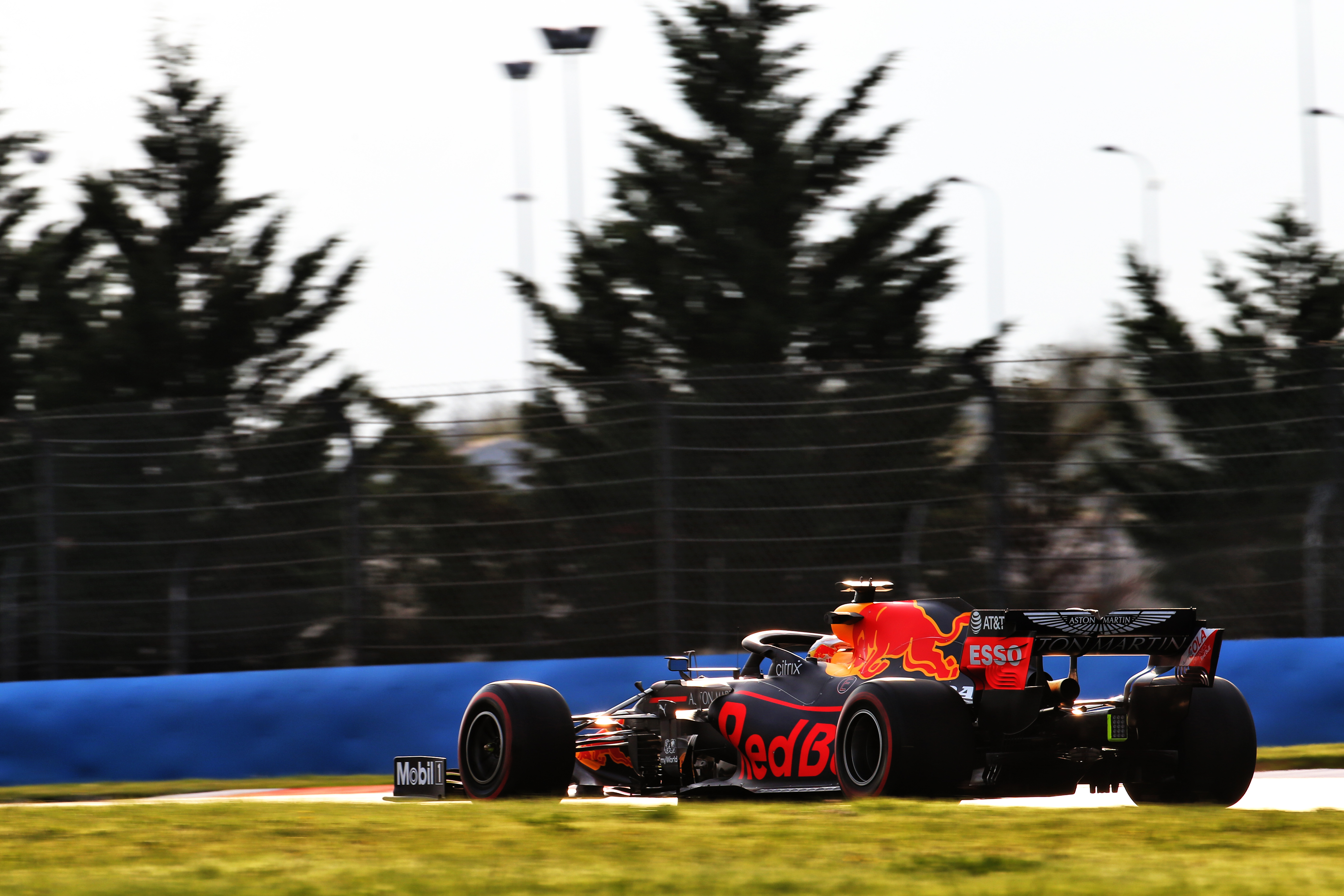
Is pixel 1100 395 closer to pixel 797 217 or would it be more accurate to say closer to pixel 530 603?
pixel 530 603

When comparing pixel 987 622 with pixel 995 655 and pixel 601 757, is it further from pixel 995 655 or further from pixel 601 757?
pixel 601 757

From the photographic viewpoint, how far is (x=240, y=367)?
2316 centimetres

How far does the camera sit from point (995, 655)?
6.71 meters

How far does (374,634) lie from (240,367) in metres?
12.4

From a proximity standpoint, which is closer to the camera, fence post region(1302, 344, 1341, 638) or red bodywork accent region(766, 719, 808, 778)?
red bodywork accent region(766, 719, 808, 778)

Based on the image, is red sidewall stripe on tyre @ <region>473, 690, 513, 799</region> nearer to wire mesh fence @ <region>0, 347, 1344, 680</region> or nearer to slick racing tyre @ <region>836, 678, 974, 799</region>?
slick racing tyre @ <region>836, 678, 974, 799</region>

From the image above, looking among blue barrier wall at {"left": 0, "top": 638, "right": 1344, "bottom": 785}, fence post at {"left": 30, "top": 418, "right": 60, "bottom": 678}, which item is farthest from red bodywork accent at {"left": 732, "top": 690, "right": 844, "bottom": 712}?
fence post at {"left": 30, "top": 418, "right": 60, "bottom": 678}

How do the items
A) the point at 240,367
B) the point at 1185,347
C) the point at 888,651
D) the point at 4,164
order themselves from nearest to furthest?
the point at 888,651
the point at 1185,347
the point at 240,367
the point at 4,164

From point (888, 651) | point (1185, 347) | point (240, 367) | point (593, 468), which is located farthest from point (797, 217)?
point (888, 651)

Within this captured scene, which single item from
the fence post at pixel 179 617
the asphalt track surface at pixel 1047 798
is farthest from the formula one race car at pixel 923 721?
the fence post at pixel 179 617

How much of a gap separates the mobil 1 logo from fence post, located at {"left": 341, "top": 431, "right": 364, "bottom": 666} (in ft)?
10.6

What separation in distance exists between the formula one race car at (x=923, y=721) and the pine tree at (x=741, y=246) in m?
12.8

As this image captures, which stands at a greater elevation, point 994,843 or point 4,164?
point 4,164

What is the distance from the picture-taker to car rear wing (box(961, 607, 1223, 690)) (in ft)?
21.8
